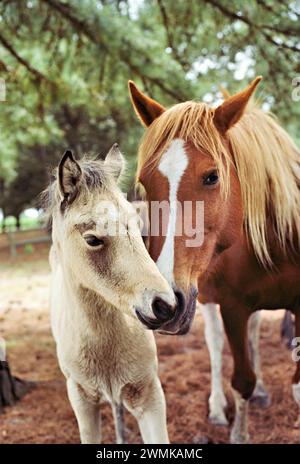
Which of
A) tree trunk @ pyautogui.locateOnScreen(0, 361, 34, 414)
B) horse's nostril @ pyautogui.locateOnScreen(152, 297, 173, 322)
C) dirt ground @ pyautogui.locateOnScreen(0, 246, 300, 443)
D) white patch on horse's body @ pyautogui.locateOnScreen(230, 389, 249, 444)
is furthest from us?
tree trunk @ pyautogui.locateOnScreen(0, 361, 34, 414)

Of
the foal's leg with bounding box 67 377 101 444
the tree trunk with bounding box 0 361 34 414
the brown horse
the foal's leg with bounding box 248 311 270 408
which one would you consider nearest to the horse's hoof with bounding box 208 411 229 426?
the foal's leg with bounding box 248 311 270 408

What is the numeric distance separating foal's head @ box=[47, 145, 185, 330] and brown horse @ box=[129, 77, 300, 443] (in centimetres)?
4

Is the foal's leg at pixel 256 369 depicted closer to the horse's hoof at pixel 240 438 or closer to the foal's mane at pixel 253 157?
the horse's hoof at pixel 240 438

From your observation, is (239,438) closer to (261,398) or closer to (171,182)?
(261,398)

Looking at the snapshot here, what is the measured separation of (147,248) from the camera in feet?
2.90

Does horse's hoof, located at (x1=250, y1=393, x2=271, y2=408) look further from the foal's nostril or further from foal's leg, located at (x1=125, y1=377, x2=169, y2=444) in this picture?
the foal's nostril

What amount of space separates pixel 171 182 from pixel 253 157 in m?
0.25

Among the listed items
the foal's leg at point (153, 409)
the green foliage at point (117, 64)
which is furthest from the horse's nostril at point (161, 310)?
the green foliage at point (117, 64)

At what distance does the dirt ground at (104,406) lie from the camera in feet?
5.49

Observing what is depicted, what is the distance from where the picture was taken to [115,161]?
3.02 ft

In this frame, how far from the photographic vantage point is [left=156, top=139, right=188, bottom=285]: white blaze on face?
0.80 meters

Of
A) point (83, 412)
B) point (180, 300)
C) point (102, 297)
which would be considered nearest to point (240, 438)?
point (83, 412)
